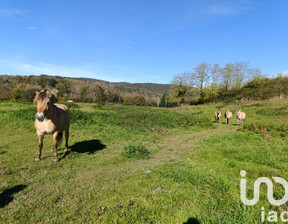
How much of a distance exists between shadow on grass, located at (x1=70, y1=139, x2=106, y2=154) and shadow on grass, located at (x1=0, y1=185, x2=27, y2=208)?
3603mm

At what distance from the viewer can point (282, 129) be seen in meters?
10.7

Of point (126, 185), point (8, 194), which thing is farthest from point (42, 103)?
point (126, 185)

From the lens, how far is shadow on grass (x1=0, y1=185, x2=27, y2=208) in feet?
12.2

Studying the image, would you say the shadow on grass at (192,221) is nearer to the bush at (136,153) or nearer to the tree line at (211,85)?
the bush at (136,153)

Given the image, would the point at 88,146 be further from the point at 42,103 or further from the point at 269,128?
the point at 269,128

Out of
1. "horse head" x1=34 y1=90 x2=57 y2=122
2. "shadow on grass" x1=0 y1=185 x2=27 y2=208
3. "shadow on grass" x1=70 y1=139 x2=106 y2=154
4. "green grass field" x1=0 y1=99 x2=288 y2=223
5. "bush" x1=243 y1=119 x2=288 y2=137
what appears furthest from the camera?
"bush" x1=243 y1=119 x2=288 y2=137

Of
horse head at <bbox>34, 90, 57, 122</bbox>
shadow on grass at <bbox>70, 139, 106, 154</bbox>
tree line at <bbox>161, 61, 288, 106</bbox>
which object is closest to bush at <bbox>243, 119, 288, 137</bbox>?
shadow on grass at <bbox>70, 139, 106, 154</bbox>

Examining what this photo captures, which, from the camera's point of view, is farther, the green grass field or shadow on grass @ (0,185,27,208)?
shadow on grass @ (0,185,27,208)

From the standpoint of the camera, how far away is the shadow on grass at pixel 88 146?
26.8ft

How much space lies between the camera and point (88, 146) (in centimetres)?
892

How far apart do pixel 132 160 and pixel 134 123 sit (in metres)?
7.54

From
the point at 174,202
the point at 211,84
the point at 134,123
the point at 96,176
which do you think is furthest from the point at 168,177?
the point at 211,84

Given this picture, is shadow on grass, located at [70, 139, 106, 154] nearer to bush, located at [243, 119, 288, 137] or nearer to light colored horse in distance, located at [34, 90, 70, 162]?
light colored horse in distance, located at [34, 90, 70, 162]

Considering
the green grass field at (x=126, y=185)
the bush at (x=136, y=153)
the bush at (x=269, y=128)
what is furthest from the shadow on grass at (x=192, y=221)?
the bush at (x=269, y=128)
